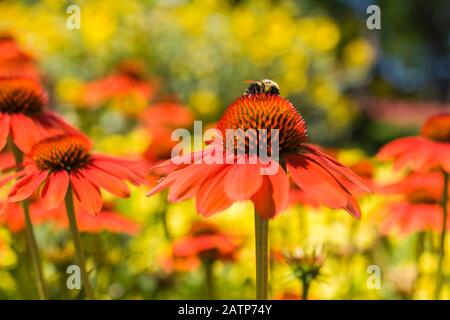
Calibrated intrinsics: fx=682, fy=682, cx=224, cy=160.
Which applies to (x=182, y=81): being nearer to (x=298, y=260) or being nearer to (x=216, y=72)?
(x=216, y=72)

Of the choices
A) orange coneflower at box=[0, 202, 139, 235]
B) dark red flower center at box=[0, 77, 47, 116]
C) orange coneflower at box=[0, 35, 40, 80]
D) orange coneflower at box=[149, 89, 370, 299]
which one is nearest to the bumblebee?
orange coneflower at box=[149, 89, 370, 299]

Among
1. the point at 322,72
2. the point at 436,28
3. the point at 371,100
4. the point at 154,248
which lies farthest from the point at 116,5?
the point at 436,28


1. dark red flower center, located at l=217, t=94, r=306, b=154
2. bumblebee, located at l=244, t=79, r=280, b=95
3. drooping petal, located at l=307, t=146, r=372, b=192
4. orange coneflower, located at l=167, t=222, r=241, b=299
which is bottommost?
A: orange coneflower, located at l=167, t=222, r=241, b=299

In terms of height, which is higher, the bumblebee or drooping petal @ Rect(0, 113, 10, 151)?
the bumblebee

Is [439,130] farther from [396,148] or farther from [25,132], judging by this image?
[25,132]

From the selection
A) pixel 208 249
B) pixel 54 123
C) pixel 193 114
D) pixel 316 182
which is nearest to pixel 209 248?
pixel 208 249

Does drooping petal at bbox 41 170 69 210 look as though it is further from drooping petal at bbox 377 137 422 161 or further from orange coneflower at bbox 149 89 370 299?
drooping petal at bbox 377 137 422 161

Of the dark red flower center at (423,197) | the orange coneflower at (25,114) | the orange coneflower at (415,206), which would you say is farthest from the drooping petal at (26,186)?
the dark red flower center at (423,197)
